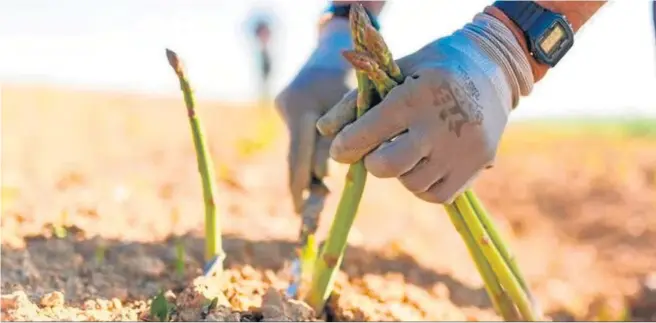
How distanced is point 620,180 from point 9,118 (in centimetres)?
382

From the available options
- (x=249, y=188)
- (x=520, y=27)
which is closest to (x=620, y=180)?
(x=249, y=188)

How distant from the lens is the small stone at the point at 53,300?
1.55 m

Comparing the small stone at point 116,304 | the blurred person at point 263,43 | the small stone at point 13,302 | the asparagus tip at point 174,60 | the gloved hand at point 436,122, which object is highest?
the asparagus tip at point 174,60

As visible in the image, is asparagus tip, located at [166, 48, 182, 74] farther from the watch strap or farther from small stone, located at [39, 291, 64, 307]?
the watch strap

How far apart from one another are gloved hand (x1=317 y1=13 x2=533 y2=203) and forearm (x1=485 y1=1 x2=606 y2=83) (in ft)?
0.35

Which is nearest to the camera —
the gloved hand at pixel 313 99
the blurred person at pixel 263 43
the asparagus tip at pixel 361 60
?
the asparagus tip at pixel 361 60

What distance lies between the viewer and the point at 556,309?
262 centimetres

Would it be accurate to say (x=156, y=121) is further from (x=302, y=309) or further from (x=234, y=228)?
(x=302, y=309)

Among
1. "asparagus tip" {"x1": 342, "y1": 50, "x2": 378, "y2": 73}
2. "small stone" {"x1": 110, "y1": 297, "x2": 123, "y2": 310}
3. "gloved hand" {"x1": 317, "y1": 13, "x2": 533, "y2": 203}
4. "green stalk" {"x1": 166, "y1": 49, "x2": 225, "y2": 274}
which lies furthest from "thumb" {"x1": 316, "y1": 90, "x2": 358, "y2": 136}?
"small stone" {"x1": 110, "y1": 297, "x2": 123, "y2": 310}

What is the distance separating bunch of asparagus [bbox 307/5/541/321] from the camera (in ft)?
4.74

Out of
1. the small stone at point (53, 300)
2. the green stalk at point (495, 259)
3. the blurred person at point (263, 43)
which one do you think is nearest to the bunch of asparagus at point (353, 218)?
the green stalk at point (495, 259)

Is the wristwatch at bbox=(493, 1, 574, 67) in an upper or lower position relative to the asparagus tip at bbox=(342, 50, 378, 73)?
lower

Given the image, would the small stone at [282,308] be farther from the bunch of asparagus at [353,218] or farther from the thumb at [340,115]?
the thumb at [340,115]

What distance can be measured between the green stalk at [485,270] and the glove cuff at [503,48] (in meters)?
0.28
